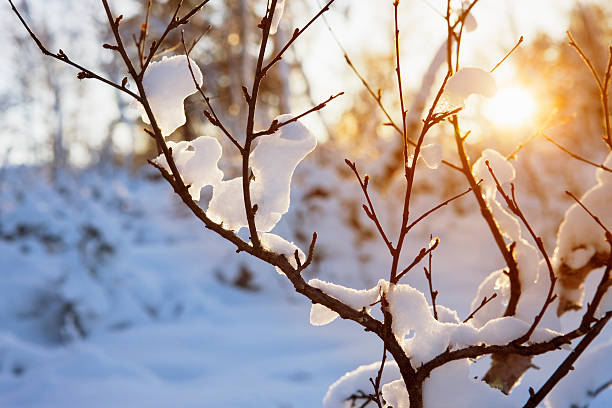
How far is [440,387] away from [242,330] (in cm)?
386

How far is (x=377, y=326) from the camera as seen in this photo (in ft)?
3.70

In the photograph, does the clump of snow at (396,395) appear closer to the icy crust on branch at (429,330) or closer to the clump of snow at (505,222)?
the icy crust on branch at (429,330)

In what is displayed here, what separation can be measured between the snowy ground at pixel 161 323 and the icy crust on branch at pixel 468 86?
968mm

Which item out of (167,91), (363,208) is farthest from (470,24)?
(167,91)

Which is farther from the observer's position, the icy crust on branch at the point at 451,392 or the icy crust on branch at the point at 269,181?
the icy crust on branch at the point at 451,392

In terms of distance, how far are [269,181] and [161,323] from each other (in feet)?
15.5

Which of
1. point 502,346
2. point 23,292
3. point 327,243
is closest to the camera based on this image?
point 502,346

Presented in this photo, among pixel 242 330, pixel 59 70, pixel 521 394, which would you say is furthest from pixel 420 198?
pixel 59 70

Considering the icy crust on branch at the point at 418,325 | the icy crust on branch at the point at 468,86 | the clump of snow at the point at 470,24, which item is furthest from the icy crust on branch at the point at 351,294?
the clump of snow at the point at 470,24

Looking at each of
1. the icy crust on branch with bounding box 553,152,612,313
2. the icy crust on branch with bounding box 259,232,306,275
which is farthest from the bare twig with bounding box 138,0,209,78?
the icy crust on branch with bounding box 553,152,612,313

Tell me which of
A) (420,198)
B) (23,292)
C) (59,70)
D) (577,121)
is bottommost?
(23,292)

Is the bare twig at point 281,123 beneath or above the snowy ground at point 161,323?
beneath

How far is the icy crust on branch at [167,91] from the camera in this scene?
1043mm

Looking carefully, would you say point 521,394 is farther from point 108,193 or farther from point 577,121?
point 108,193
